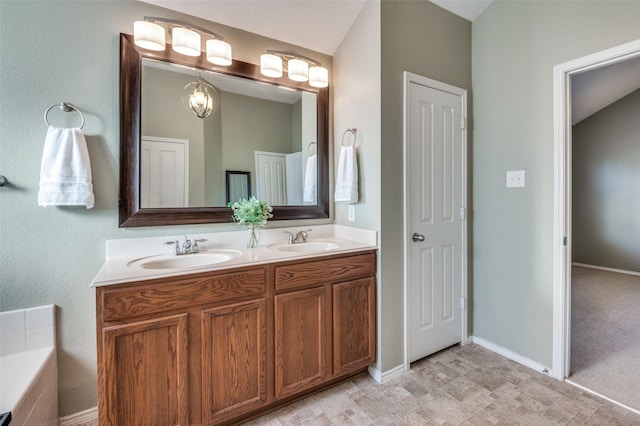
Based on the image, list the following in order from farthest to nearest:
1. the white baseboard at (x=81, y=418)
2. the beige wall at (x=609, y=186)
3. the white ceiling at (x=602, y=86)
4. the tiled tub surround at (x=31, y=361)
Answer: the beige wall at (x=609, y=186) < the white ceiling at (x=602, y=86) < the white baseboard at (x=81, y=418) < the tiled tub surround at (x=31, y=361)

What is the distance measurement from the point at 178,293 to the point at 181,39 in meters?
1.48

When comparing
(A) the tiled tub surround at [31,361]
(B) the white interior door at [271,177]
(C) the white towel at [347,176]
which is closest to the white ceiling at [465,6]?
(C) the white towel at [347,176]

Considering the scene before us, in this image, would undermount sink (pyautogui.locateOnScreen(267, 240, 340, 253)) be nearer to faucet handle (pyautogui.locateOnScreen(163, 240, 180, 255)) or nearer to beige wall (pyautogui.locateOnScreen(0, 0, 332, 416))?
faucet handle (pyautogui.locateOnScreen(163, 240, 180, 255))

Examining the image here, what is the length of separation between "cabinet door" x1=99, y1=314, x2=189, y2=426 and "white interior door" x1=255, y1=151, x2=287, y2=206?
1018 millimetres

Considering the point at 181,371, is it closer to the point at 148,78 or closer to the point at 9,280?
the point at 9,280

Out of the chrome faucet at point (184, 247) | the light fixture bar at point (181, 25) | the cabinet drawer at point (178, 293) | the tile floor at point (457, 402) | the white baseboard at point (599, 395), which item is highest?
the light fixture bar at point (181, 25)

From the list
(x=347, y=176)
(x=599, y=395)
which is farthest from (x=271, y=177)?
(x=599, y=395)

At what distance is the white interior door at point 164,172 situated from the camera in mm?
1703

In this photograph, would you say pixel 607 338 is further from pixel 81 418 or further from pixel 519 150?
pixel 81 418

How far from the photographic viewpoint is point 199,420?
139cm

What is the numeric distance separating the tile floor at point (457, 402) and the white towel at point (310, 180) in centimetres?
134

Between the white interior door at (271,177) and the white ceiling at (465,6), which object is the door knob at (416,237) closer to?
the white interior door at (271,177)

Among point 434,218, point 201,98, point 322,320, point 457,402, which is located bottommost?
point 457,402

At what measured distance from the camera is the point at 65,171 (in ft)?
4.73
